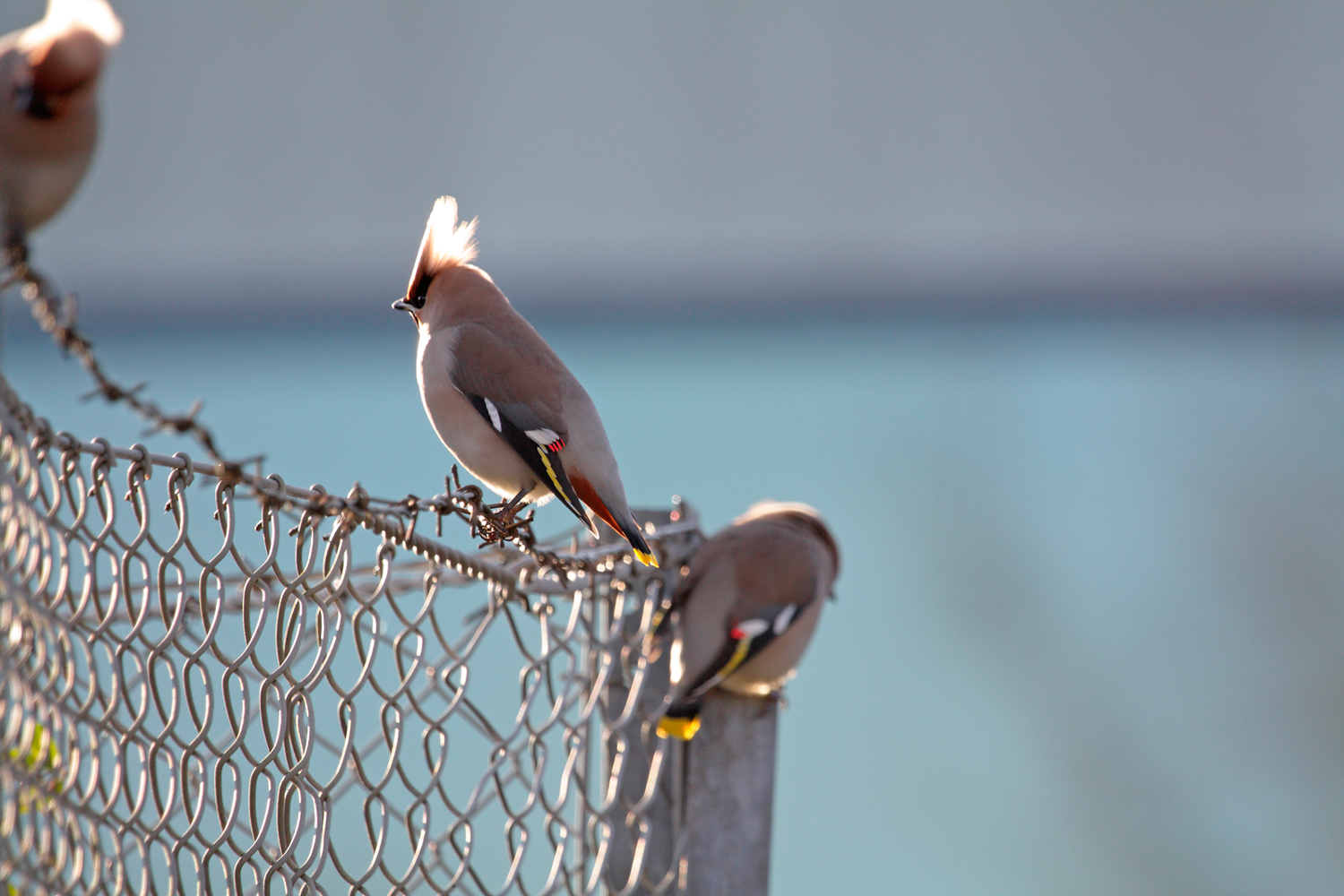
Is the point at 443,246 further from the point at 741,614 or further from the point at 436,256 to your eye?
the point at 741,614

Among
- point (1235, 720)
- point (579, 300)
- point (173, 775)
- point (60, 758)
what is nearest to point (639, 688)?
point (173, 775)

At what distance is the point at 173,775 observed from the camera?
3.42 feet

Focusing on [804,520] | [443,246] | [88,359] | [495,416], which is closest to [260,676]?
[88,359]

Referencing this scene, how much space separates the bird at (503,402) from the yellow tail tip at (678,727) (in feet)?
0.78

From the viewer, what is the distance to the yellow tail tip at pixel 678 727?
1.66 metres

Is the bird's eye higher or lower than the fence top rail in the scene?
higher

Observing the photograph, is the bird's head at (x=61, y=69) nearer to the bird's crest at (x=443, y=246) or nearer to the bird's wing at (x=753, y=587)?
the bird's crest at (x=443, y=246)

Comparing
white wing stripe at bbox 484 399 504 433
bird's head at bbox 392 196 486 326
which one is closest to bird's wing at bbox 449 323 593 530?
white wing stripe at bbox 484 399 504 433

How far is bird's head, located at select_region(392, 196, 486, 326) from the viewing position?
6.02ft

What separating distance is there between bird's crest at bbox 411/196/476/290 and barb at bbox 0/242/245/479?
35.2 inches

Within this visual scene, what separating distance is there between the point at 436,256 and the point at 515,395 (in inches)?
10.1

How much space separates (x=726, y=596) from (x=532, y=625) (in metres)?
2.94

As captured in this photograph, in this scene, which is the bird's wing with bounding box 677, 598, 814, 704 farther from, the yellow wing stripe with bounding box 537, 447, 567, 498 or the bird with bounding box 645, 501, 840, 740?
the yellow wing stripe with bounding box 537, 447, 567, 498

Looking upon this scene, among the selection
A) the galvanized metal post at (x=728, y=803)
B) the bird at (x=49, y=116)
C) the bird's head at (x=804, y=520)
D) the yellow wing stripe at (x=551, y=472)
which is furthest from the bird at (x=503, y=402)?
the bird at (x=49, y=116)
